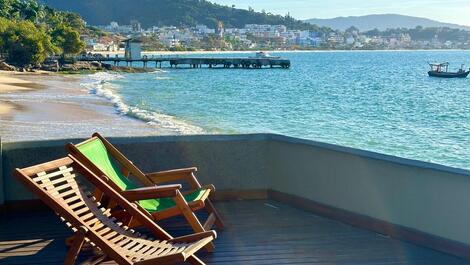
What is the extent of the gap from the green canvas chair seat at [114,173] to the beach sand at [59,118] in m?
10.6

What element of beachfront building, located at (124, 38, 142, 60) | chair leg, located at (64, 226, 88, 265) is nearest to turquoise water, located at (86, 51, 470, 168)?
chair leg, located at (64, 226, 88, 265)

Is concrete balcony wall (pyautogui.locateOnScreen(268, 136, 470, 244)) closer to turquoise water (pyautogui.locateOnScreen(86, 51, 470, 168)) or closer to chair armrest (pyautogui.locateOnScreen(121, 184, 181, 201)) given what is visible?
chair armrest (pyautogui.locateOnScreen(121, 184, 181, 201))

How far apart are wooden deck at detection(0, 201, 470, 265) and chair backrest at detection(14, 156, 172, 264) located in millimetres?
421

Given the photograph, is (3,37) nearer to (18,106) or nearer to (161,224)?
(18,106)

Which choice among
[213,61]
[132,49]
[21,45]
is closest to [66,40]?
[132,49]

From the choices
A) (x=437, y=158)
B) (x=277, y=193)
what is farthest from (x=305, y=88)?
(x=277, y=193)

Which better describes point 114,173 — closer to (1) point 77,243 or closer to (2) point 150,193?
(2) point 150,193

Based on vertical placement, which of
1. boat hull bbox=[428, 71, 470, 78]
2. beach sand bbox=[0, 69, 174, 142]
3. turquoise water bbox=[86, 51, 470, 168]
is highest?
beach sand bbox=[0, 69, 174, 142]

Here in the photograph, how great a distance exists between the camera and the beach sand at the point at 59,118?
17822 millimetres

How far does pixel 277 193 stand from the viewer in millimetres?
5375

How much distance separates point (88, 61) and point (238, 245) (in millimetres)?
76595

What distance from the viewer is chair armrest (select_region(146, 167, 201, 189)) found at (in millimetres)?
4766

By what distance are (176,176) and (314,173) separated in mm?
1119

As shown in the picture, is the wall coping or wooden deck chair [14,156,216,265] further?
the wall coping
